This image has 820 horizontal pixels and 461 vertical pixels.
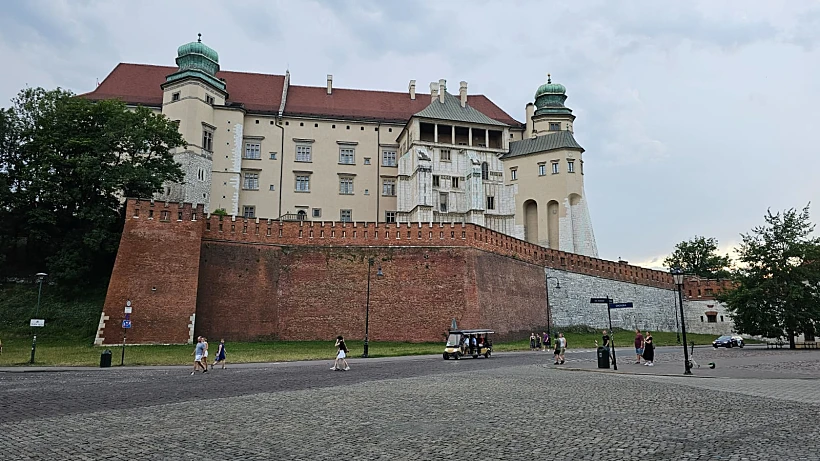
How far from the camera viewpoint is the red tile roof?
58.1 metres

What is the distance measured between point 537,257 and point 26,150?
3657 centimetres

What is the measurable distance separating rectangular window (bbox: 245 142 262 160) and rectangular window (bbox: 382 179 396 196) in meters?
12.7

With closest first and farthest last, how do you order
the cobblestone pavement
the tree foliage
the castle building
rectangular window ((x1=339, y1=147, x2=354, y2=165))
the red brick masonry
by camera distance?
1. the cobblestone pavement
2. the red brick masonry
3. the tree foliage
4. the castle building
5. rectangular window ((x1=339, y1=147, x2=354, y2=165))

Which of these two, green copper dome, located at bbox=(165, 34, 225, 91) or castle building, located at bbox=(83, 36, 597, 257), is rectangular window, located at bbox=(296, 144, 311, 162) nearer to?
castle building, located at bbox=(83, 36, 597, 257)

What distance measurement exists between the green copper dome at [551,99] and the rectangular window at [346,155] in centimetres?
2014

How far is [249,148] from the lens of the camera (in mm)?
59969

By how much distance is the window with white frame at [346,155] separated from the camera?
62.3 meters

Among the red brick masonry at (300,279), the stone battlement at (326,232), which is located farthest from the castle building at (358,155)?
the red brick masonry at (300,279)

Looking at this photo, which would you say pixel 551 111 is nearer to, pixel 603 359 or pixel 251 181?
pixel 251 181

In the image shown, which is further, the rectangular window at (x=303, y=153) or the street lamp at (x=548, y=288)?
the rectangular window at (x=303, y=153)

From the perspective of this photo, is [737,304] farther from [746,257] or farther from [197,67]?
[197,67]

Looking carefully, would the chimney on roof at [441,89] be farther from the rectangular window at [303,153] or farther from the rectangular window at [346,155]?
the rectangular window at [303,153]

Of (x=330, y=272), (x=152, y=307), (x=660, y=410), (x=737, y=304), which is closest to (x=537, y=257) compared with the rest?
(x=737, y=304)

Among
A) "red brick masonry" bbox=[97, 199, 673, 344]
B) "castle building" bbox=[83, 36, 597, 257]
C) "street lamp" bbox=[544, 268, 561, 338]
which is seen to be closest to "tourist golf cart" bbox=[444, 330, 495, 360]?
"red brick masonry" bbox=[97, 199, 673, 344]
